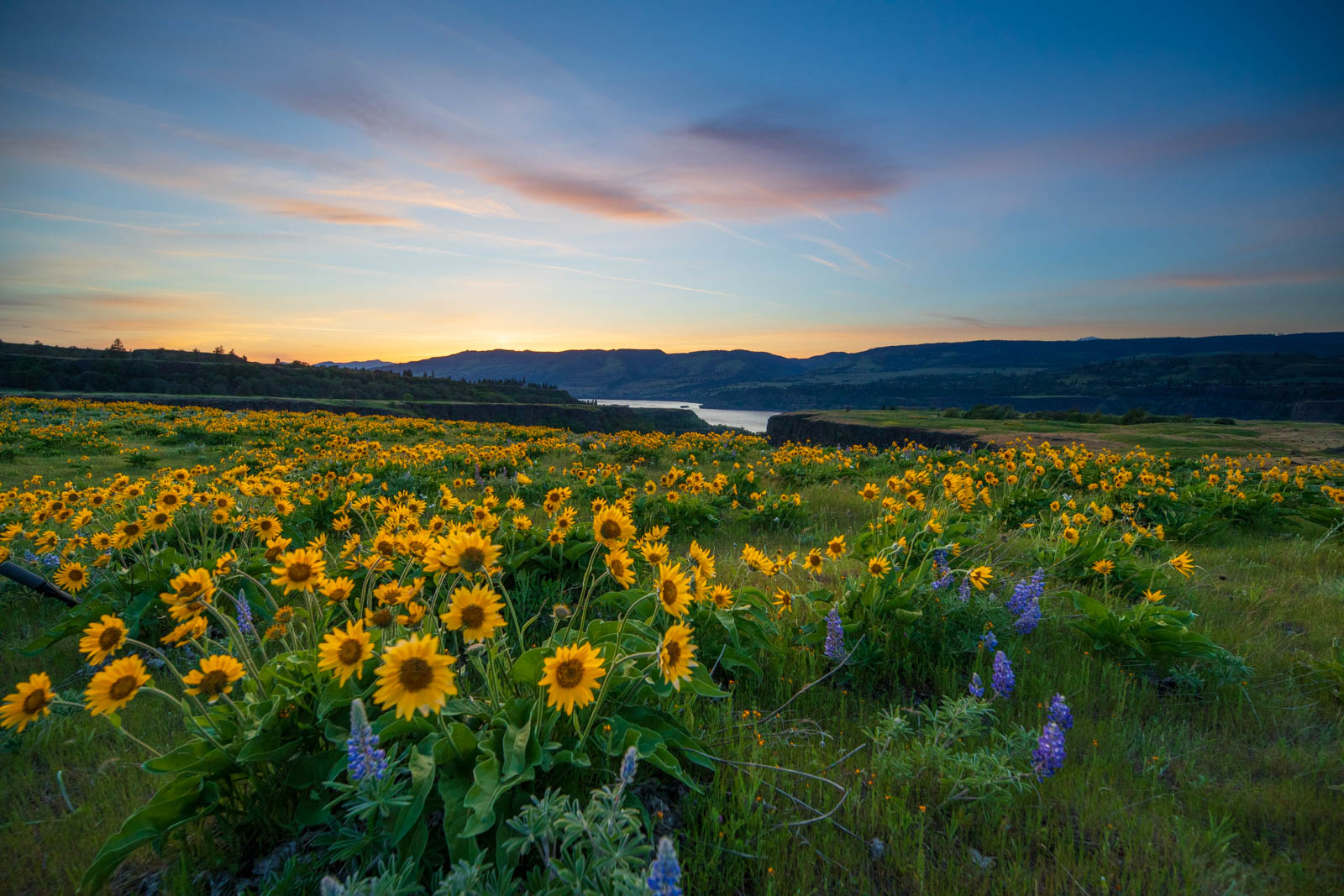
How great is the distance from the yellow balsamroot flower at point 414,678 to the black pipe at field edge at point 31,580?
7.43 ft

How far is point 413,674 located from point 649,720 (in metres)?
1.01

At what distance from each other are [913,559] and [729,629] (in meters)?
2.21

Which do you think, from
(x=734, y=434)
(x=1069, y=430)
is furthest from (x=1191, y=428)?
(x=734, y=434)

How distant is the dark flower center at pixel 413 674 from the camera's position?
1.72 meters

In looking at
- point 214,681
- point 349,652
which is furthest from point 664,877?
point 214,681

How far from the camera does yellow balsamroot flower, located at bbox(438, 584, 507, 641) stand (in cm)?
194

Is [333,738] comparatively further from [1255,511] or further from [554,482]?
[1255,511]

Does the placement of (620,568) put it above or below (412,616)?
above

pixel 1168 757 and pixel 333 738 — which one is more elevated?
pixel 333 738

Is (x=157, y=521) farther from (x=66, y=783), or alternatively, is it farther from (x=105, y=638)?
(x=105, y=638)

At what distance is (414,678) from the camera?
1.73m

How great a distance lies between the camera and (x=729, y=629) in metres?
3.15

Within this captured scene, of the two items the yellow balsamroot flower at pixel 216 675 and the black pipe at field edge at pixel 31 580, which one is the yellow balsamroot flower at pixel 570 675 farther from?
the black pipe at field edge at pixel 31 580

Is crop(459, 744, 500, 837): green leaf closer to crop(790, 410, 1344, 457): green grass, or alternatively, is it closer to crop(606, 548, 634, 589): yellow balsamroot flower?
crop(606, 548, 634, 589): yellow balsamroot flower
